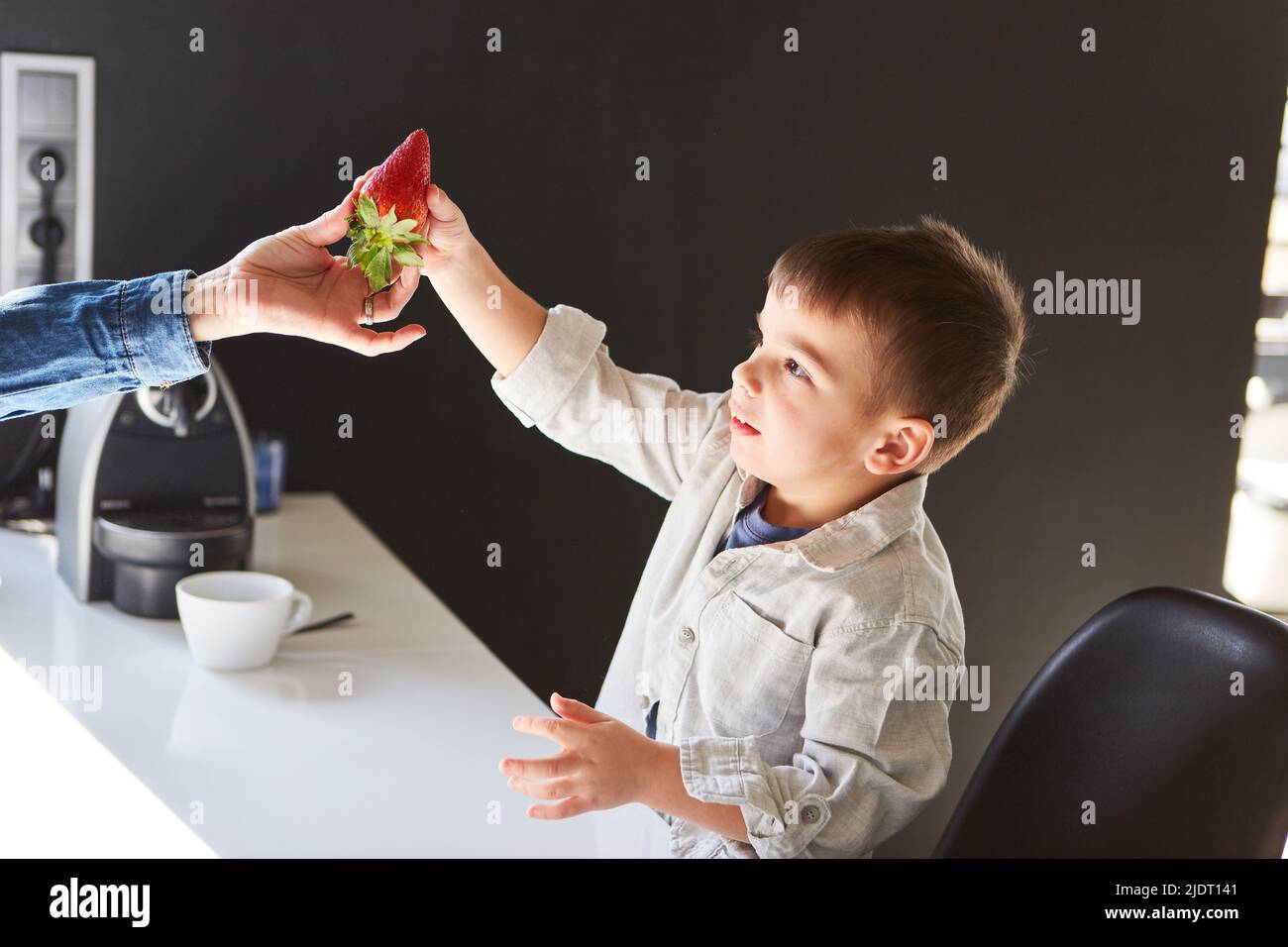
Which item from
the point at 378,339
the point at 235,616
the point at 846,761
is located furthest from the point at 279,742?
the point at 846,761

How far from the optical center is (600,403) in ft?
3.13

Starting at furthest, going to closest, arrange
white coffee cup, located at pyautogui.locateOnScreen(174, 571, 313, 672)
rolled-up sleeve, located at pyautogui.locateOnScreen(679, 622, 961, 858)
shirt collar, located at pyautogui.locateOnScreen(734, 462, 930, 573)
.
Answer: white coffee cup, located at pyautogui.locateOnScreen(174, 571, 313, 672) → shirt collar, located at pyautogui.locateOnScreen(734, 462, 930, 573) → rolled-up sleeve, located at pyautogui.locateOnScreen(679, 622, 961, 858)

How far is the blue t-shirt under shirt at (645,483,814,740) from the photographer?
92 cm

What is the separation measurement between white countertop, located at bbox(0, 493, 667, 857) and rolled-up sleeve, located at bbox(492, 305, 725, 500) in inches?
8.4

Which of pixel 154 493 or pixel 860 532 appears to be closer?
pixel 860 532

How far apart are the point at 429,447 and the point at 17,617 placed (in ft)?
1.38

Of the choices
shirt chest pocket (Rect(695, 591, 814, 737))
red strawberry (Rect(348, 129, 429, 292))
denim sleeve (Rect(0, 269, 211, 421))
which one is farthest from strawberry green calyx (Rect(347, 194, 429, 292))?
shirt chest pocket (Rect(695, 591, 814, 737))

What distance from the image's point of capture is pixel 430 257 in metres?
0.88

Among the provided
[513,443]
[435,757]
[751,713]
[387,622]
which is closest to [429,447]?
[513,443]

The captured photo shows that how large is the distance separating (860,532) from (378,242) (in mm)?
393

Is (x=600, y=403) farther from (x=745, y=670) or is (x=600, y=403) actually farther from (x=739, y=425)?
(x=745, y=670)

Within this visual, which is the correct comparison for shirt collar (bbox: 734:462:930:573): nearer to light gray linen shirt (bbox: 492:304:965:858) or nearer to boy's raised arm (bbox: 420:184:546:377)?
light gray linen shirt (bbox: 492:304:965:858)

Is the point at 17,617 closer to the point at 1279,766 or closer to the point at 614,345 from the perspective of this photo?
the point at 614,345

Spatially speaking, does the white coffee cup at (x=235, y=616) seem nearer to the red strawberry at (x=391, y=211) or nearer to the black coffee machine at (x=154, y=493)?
the black coffee machine at (x=154, y=493)
